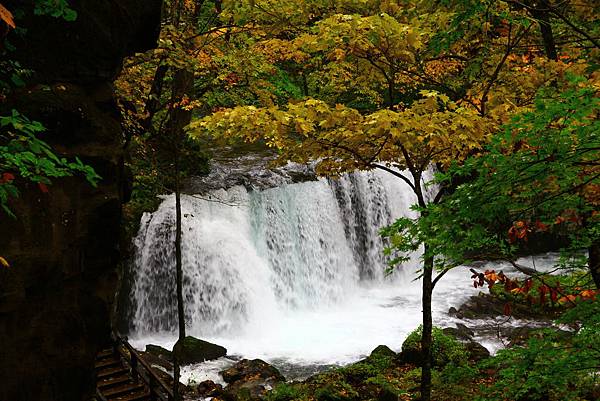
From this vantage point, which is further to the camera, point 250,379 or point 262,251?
point 262,251

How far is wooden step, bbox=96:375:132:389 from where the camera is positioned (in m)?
10.1

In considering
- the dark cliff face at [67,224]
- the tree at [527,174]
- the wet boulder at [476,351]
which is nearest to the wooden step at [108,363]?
the dark cliff face at [67,224]

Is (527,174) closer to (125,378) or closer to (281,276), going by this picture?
(125,378)

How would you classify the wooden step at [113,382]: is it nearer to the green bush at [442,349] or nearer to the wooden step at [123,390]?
the wooden step at [123,390]

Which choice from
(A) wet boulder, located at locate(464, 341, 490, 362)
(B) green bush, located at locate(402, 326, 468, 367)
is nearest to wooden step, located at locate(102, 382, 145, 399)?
(B) green bush, located at locate(402, 326, 468, 367)

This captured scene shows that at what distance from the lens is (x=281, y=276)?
55.9 ft

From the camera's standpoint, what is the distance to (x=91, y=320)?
6.50 m

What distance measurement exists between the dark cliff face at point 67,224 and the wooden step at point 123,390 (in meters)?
3.67

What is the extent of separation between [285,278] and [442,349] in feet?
21.5

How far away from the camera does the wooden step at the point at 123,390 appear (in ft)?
32.1

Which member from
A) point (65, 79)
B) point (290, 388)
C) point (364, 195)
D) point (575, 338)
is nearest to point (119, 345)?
point (290, 388)

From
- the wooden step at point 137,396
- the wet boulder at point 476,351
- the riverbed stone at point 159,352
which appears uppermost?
the riverbed stone at point 159,352

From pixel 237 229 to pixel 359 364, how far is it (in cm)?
686

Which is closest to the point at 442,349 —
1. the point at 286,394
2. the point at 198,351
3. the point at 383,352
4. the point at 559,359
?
the point at 383,352
